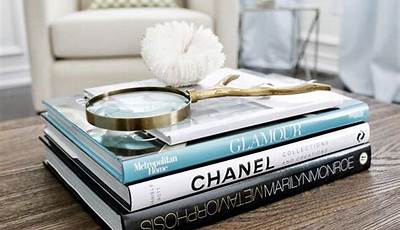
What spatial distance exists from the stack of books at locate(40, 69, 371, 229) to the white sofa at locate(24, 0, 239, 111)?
1.21 m

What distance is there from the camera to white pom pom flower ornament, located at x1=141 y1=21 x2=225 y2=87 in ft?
2.33

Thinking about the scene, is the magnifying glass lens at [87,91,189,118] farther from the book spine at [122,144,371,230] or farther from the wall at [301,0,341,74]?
the wall at [301,0,341,74]

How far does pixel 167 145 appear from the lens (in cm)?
55

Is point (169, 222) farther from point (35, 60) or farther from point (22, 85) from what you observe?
point (22, 85)

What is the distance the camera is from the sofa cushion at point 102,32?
1.89 metres

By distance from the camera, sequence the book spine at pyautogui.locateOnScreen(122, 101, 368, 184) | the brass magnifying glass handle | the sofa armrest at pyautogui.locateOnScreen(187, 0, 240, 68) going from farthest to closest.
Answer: the sofa armrest at pyautogui.locateOnScreen(187, 0, 240, 68) → the brass magnifying glass handle → the book spine at pyautogui.locateOnScreen(122, 101, 368, 184)

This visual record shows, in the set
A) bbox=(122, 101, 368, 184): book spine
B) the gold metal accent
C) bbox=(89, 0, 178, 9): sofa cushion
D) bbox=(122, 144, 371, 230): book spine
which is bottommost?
bbox=(122, 144, 371, 230): book spine

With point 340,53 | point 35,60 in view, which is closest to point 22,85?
point 35,60

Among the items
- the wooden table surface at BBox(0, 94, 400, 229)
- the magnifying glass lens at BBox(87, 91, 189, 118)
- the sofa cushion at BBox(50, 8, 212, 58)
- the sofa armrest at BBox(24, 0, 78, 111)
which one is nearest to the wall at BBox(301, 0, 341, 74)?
the sofa cushion at BBox(50, 8, 212, 58)

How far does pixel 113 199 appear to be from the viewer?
542 millimetres

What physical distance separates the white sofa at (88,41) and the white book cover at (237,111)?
1191mm

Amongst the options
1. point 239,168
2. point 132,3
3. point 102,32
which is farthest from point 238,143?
point 132,3

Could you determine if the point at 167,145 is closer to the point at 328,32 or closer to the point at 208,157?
the point at 208,157

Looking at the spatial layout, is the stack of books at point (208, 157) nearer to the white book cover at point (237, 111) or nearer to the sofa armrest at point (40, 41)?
the white book cover at point (237, 111)
